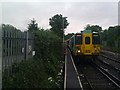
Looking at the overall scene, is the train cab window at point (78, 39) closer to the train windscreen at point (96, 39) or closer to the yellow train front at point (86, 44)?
the yellow train front at point (86, 44)

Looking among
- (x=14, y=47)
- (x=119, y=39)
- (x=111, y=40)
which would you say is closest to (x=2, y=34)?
(x=14, y=47)

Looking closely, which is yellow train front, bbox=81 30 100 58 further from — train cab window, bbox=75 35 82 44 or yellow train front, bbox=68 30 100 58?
train cab window, bbox=75 35 82 44

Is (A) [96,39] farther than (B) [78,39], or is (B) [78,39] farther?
(A) [96,39]

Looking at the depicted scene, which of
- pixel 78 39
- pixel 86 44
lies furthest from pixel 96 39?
pixel 78 39

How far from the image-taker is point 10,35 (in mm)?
11656

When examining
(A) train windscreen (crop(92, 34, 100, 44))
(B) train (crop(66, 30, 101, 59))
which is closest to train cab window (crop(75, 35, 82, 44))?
(B) train (crop(66, 30, 101, 59))

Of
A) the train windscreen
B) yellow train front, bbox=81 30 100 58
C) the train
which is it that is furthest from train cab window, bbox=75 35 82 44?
the train windscreen

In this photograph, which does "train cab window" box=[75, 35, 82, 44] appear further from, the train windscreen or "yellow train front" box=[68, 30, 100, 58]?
the train windscreen

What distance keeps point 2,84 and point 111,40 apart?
67.9m

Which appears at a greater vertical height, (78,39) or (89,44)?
(78,39)

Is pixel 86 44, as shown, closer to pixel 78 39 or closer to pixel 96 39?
pixel 78 39

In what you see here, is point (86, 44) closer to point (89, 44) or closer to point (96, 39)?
point (89, 44)

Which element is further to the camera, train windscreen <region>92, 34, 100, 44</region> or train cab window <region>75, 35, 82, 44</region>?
train windscreen <region>92, 34, 100, 44</region>

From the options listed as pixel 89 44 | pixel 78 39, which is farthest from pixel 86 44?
pixel 78 39
